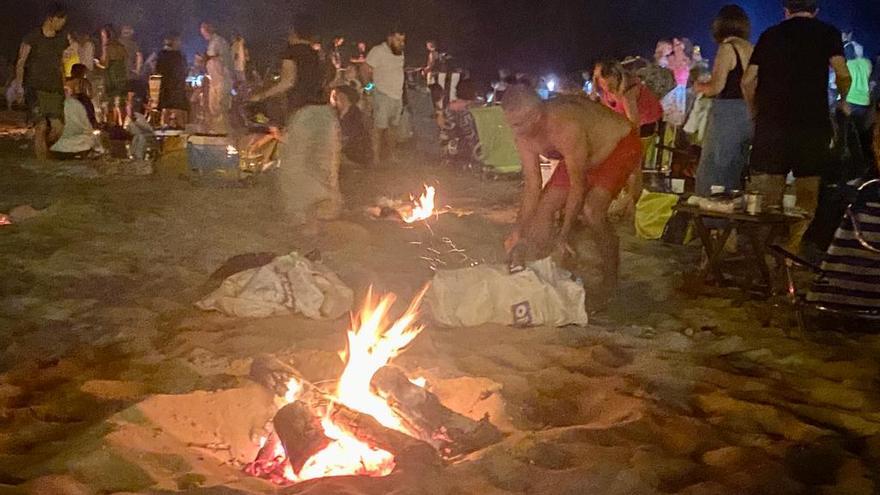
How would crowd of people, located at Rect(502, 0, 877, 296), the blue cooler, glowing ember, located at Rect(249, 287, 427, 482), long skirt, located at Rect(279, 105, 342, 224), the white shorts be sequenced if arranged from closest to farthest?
glowing ember, located at Rect(249, 287, 427, 482), crowd of people, located at Rect(502, 0, 877, 296), long skirt, located at Rect(279, 105, 342, 224), the blue cooler, the white shorts

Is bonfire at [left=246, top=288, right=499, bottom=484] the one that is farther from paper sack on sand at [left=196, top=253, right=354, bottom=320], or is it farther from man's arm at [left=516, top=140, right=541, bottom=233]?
man's arm at [left=516, top=140, right=541, bottom=233]

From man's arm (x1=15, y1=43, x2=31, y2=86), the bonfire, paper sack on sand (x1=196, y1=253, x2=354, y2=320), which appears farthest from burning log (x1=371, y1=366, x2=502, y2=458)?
man's arm (x1=15, y1=43, x2=31, y2=86)

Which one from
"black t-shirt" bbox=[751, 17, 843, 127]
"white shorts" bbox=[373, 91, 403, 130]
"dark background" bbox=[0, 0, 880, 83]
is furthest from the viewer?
"dark background" bbox=[0, 0, 880, 83]

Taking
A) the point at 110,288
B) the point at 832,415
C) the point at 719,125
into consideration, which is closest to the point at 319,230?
the point at 110,288

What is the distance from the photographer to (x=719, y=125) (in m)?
7.54

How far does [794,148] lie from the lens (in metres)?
6.45

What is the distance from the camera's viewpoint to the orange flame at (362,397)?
11.8ft

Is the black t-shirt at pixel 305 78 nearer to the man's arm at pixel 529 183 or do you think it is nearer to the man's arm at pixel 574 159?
the man's arm at pixel 529 183

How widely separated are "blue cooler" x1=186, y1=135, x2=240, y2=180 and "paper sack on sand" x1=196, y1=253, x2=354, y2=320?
535 centimetres

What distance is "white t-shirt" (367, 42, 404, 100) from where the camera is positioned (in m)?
13.0

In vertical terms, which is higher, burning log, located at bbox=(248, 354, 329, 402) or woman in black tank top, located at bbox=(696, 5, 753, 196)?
woman in black tank top, located at bbox=(696, 5, 753, 196)

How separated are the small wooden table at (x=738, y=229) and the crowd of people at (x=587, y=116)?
0.34m

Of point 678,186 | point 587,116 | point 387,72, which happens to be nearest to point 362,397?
point 587,116

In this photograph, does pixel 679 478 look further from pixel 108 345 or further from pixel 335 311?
pixel 108 345
